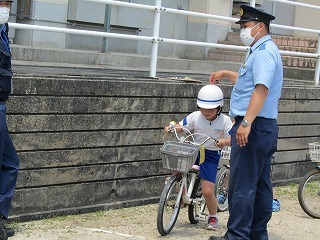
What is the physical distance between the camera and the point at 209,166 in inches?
288

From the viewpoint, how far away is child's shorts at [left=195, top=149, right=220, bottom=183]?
24.0 feet

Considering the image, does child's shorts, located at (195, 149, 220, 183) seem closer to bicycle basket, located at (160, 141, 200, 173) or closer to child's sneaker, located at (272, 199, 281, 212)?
bicycle basket, located at (160, 141, 200, 173)

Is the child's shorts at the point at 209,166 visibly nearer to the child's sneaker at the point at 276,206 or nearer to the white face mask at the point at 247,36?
the child's sneaker at the point at 276,206

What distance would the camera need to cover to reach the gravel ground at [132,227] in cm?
683

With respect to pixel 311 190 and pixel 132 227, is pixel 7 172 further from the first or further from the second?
pixel 311 190

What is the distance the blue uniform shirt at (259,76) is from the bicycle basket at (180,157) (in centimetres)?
67

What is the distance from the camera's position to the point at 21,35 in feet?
37.3

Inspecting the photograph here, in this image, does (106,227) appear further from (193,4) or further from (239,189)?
(193,4)

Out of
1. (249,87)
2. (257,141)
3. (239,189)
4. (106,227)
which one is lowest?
(106,227)

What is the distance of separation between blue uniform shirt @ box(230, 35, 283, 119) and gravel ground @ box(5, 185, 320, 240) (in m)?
1.50

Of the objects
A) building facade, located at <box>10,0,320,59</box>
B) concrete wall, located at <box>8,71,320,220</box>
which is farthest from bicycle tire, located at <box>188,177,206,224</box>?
building facade, located at <box>10,0,320,59</box>

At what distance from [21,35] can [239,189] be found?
5.96m

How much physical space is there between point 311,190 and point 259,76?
275 centimetres

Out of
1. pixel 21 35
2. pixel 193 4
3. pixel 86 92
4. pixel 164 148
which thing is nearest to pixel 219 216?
pixel 164 148
